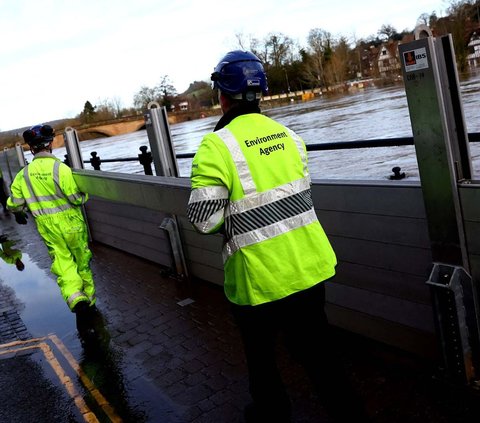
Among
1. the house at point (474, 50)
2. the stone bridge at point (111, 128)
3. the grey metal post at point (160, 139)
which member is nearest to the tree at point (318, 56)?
the house at point (474, 50)

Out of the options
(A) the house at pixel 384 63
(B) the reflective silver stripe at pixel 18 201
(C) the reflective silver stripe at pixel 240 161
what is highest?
(A) the house at pixel 384 63

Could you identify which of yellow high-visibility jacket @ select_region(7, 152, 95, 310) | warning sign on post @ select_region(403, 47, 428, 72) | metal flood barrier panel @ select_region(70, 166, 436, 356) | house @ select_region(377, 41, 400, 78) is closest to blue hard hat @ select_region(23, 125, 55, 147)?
yellow high-visibility jacket @ select_region(7, 152, 95, 310)

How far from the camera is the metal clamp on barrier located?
127 inches

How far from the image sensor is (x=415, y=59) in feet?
10.3

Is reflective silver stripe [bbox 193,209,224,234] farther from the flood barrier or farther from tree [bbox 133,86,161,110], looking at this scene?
tree [bbox 133,86,161,110]

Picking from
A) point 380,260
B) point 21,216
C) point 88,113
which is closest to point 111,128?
point 88,113

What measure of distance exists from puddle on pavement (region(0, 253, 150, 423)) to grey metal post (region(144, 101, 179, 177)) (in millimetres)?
1707

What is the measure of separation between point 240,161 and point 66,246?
3.09 meters

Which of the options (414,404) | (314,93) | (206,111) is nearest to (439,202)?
(414,404)

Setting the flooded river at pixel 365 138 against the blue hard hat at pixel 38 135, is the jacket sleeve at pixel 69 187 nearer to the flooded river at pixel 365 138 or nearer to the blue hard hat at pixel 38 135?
the blue hard hat at pixel 38 135

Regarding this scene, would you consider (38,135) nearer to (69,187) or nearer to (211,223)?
(69,187)

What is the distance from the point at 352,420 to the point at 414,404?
2.37 feet

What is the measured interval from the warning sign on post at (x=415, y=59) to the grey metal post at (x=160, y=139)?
3242mm

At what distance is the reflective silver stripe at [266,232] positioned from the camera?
2.54 meters
